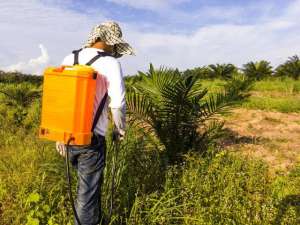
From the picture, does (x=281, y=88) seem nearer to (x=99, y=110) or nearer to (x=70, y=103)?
(x=99, y=110)

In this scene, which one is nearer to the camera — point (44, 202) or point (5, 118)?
point (44, 202)

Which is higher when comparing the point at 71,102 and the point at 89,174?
the point at 71,102

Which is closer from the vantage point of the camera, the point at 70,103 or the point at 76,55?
the point at 70,103

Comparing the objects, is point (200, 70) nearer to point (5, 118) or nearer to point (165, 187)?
point (165, 187)

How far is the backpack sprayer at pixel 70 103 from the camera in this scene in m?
3.08

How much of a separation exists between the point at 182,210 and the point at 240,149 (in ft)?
8.08

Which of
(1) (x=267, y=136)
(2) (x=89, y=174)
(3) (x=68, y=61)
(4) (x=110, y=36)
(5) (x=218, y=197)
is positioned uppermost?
(4) (x=110, y=36)

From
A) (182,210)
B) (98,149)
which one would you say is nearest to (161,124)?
(182,210)

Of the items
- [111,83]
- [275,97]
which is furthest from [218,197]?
[275,97]

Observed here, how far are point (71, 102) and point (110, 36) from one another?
2.10 ft

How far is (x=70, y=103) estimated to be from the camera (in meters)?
3.10

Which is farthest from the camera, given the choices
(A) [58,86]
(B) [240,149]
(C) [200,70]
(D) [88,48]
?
(B) [240,149]

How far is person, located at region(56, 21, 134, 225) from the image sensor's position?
3.26m

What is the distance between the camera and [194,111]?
587 centimetres
